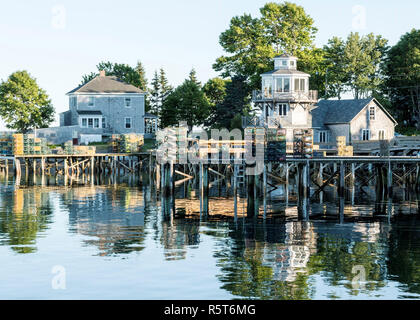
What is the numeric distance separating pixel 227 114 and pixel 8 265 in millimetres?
61458

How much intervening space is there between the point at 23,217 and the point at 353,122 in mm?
43478

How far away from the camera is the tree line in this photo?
81250 mm

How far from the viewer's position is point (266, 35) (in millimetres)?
82125

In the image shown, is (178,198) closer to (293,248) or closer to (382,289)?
Answer: (293,248)

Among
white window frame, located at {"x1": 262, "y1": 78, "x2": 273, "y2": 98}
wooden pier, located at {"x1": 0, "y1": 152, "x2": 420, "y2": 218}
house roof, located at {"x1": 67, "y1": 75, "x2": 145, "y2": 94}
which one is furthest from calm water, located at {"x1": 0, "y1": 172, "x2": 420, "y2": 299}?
house roof, located at {"x1": 67, "y1": 75, "x2": 145, "y2": 94}

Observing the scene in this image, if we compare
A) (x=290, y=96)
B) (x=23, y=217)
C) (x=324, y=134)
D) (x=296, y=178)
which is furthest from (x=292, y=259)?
(x=324, y=134)

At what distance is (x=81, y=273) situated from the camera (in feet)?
71.8

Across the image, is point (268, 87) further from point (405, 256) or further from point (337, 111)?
point (405, 256)

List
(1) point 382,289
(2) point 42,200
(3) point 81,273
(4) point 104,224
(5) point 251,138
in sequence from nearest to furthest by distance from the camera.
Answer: (1) point 382,289, (3) point 81,273, (4) point 104,224, (5) point 251,138, (2) point 42,200

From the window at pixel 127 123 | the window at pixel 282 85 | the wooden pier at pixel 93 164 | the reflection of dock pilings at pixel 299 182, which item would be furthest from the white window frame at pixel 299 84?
the window at pixel 127 123

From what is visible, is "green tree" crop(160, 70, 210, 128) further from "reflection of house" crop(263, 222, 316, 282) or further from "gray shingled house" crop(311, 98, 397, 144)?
"reflection of house" crop(263, 222, 316, 282)
